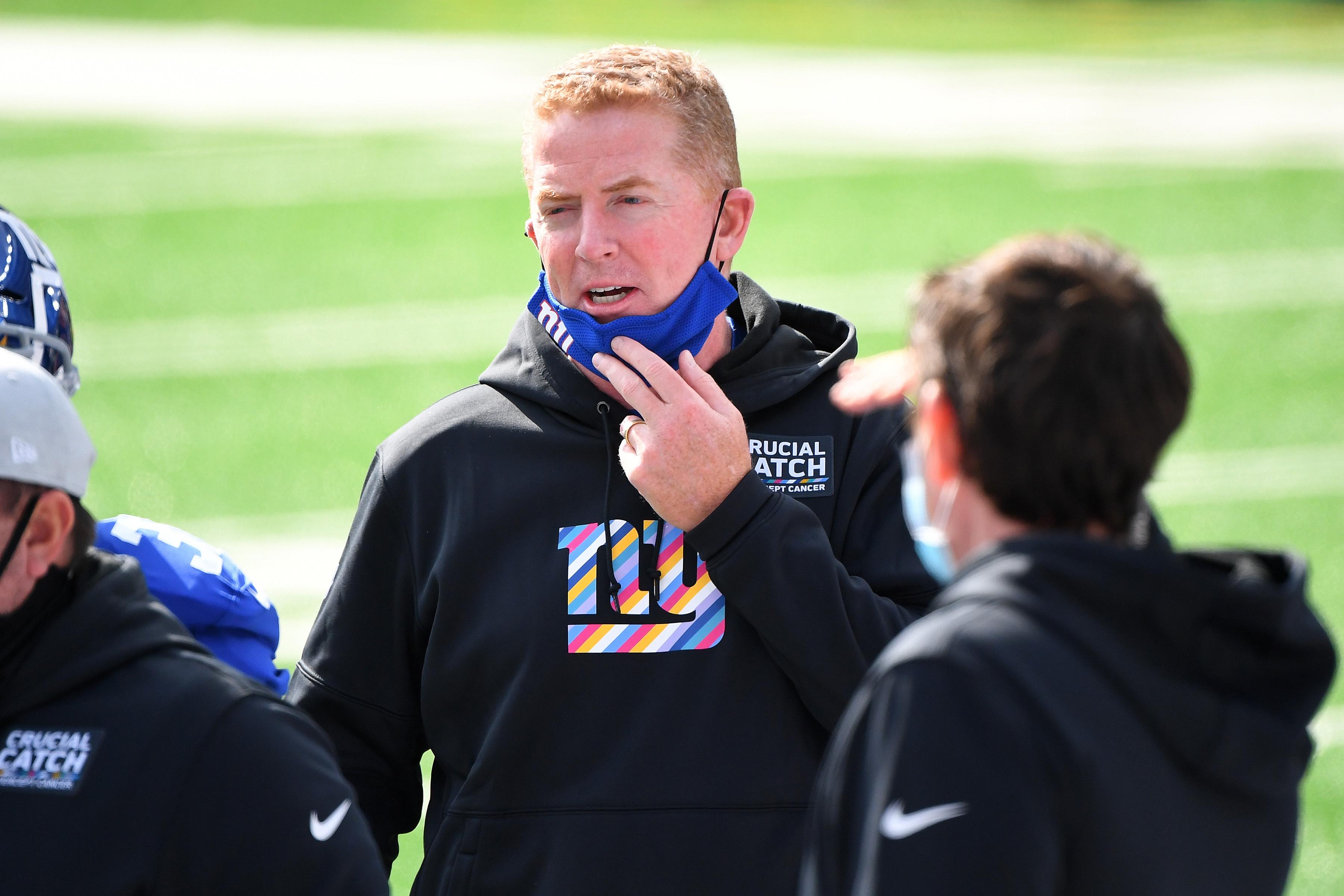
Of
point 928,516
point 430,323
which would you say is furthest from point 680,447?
point 430,323

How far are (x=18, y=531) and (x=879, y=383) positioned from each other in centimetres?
108

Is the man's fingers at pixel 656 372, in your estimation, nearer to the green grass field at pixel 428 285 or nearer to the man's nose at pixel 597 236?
the man's nose at pixel 597 236

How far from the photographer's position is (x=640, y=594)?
8.53 feet

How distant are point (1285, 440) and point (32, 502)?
974 centimetres

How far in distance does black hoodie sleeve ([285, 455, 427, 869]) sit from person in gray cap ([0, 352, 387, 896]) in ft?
1.70

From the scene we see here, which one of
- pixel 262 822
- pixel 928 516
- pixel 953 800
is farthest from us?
pixel 262 822

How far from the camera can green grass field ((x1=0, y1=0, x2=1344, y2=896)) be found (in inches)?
396

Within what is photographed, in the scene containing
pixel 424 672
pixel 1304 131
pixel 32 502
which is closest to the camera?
pixel 32 502

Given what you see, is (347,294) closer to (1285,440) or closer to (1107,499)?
(1285,440)

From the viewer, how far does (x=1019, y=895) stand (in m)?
1.66

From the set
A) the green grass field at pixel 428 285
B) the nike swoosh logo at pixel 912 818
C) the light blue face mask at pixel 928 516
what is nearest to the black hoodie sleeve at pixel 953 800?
the nike swoosh logo at pixel 912 818

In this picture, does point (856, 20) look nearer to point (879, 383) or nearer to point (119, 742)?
point (879, 383)

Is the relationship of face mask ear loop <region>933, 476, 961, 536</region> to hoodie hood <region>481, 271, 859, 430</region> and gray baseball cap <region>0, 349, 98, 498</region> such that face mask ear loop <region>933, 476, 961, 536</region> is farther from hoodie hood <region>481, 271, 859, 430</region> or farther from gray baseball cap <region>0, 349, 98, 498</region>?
gray baseball cap <region>0, 349, 98, 498</region>

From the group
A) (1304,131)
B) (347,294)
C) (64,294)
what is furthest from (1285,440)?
(1304,131)
